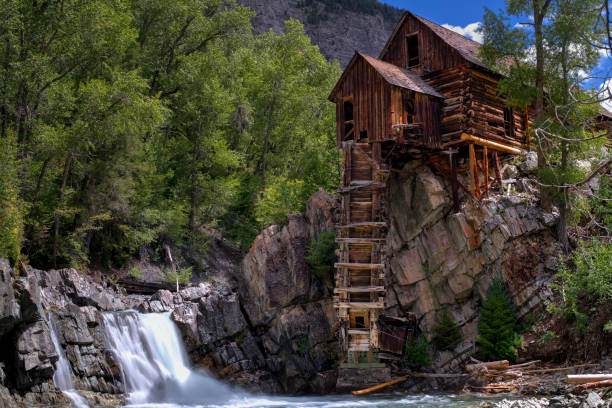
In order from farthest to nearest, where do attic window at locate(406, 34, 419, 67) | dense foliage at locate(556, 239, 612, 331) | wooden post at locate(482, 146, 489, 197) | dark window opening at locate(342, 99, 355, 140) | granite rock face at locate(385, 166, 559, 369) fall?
attic window at locate(406, 34, 419, 67) < dark window opening at locate(342, 99, 355, 140) < wooden post at locate(482, 146, 489, 197) < granite rock face at locate(385, 166, 559, 369) < dense foliage at locate(556, 239, 612, 331)

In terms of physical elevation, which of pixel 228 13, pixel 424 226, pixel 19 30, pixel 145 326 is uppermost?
pixel 228 13

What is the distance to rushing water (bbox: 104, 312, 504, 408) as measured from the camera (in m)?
18.6

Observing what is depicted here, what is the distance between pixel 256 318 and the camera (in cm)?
2345

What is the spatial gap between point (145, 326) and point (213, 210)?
541 inches

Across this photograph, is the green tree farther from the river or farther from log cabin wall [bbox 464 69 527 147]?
the river

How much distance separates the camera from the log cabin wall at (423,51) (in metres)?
23.6

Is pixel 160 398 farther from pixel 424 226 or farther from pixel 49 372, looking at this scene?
pixel 424 226

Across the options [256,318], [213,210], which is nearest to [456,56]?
[256,318]

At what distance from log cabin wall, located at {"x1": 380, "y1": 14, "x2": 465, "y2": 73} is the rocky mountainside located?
59.5m

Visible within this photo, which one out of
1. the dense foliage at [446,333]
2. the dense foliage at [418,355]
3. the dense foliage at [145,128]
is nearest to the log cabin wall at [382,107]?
the dense foliage at [145,128]

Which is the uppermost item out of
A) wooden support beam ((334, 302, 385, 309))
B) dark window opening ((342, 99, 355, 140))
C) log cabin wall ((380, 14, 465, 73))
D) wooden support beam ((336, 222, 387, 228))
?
log cabin wall ((380, 14, 465, 73))

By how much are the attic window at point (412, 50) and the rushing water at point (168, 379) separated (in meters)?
15.0

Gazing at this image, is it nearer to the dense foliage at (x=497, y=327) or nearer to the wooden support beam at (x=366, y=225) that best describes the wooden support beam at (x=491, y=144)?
the wooden support beam at (x=366, y=225)

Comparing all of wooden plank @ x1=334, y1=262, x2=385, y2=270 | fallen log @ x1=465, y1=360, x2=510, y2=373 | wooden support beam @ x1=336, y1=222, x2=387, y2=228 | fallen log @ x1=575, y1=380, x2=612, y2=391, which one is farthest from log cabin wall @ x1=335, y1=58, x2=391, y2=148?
fallen log @ x1=575, y1=380, x2=612, y2=391
